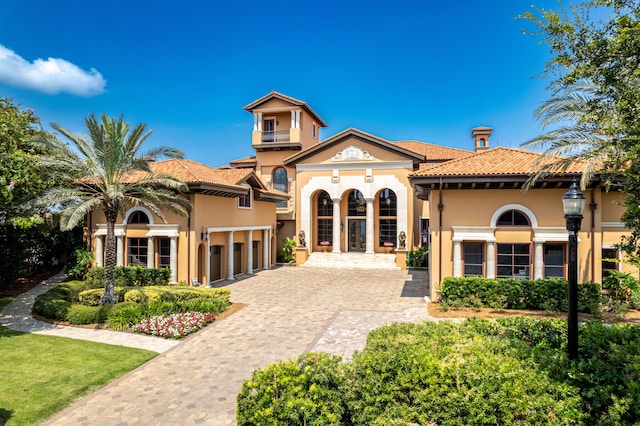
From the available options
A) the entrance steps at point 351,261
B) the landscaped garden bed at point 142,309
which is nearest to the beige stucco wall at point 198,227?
the landscaped garden bed at point 142,309

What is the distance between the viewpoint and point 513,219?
15.1m

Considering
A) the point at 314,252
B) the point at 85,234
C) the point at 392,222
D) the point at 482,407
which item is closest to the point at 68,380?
the point at 482,407

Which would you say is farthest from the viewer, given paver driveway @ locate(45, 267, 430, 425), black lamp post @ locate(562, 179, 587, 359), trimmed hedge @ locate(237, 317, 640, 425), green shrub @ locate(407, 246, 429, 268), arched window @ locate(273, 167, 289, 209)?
arched window @ locate(273, 167, 289, 209)

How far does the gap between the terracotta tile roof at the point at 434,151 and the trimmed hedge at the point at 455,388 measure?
26.0m

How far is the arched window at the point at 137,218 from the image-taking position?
1925 cm

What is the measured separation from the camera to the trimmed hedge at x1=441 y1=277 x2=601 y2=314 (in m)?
13.4

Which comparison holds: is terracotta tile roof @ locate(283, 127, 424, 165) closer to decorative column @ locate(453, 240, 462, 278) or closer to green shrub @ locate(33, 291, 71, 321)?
decorative column @ locate(453, 240, 462, 278)

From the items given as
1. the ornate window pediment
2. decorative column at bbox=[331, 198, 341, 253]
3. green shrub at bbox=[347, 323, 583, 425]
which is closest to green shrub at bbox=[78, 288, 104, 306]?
green shrub at bbox=[347, 323, 583, 425]

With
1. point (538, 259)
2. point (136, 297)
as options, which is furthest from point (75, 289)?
point (538, 259)

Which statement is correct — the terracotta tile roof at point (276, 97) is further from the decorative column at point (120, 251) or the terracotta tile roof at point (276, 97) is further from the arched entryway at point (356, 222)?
the decorative column at point (120, 251)

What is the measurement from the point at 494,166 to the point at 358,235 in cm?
1653

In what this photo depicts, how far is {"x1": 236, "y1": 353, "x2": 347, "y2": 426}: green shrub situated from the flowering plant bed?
6.52 meters

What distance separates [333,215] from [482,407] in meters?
24.9

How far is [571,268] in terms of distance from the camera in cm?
609
